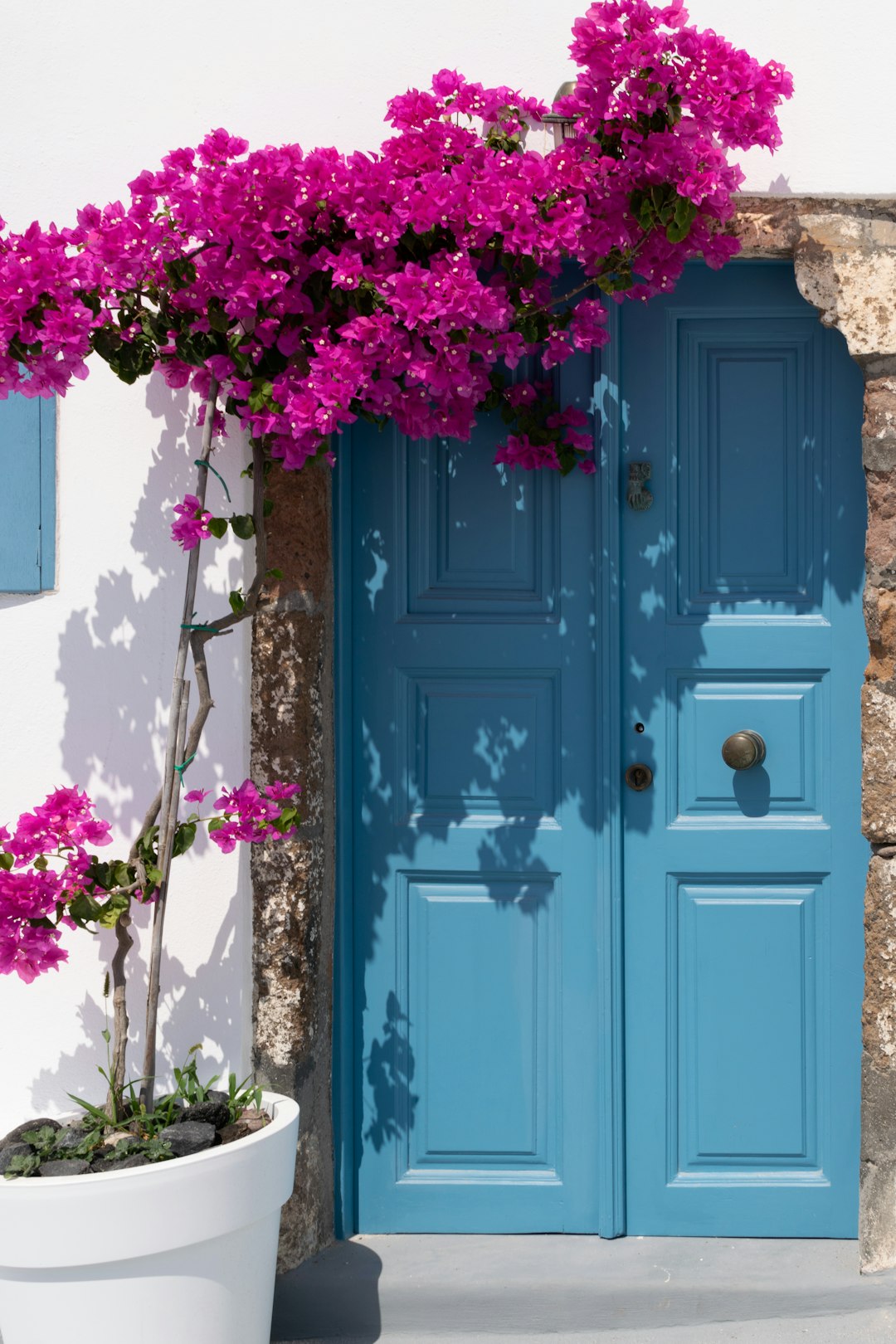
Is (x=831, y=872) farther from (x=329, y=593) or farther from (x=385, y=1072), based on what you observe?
(x=329, y=593)

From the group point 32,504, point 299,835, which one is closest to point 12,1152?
point 299,835

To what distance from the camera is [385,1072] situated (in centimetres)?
294

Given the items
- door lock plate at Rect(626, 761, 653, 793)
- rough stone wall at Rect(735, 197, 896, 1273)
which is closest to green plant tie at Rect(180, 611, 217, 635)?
door lock plate at Rect(626, 761, 653, 793)

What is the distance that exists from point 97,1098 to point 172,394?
1517 mm

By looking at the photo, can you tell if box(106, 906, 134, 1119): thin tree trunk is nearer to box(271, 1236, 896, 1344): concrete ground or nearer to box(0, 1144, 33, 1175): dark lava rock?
box(0, 1144, 33, 1175): dark lava rock

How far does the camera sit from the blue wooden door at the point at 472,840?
2.91 meters

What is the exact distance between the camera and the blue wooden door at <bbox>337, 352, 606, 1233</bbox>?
291 centimetres

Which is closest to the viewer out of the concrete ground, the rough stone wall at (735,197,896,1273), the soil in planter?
the soil in planter

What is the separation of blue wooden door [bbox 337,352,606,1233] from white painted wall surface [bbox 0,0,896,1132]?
354 millimetres

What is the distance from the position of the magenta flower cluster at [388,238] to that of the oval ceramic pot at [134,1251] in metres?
1.16

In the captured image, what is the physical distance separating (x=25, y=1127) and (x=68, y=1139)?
0.11 metres

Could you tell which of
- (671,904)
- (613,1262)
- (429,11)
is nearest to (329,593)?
(671,904)

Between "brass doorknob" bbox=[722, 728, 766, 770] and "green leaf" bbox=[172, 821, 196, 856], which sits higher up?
"brass doorknob" bbox=[722, 728, 766, 770]

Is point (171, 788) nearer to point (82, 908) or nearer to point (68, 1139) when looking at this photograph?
point (82, 908)
